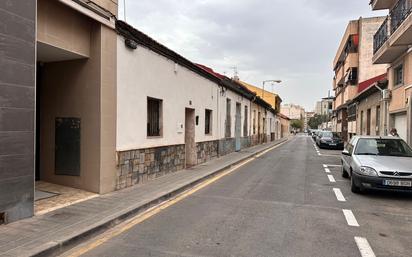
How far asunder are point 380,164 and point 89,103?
679 centimetres

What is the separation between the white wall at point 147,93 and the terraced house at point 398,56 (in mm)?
8178

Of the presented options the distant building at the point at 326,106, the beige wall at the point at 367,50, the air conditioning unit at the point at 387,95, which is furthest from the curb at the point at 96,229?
the distant building at the point at 326,106

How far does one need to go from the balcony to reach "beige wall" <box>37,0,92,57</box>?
1080cm

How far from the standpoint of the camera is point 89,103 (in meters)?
7.76

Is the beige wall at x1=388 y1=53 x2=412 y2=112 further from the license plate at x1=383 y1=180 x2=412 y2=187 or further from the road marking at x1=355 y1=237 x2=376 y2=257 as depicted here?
the road marking at x1=355 y1=237 x2=376 y2=257

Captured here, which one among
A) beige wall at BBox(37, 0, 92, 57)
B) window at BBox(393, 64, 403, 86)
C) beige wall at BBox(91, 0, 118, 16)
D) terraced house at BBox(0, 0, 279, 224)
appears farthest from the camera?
window at BBox(393, 64, 403, 86)

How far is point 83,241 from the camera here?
5.03 metres

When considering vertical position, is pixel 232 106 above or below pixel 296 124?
above

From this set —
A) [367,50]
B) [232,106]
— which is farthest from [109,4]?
[367,50]

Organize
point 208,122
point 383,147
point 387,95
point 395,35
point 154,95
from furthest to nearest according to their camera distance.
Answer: point 387,95 < point 208,122 < point 395,35 < point 154,95 < point 383,147

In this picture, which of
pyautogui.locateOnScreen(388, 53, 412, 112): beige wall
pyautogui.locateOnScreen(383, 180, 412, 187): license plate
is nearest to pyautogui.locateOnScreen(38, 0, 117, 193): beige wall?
pyautogui.locateOnScreen(383, 180, 412, 187): license plate

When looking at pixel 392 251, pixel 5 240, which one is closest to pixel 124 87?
pixel 5 240

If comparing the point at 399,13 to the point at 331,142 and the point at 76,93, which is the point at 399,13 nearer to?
the point at 76,93

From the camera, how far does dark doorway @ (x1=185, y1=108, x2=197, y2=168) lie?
1417 cm
